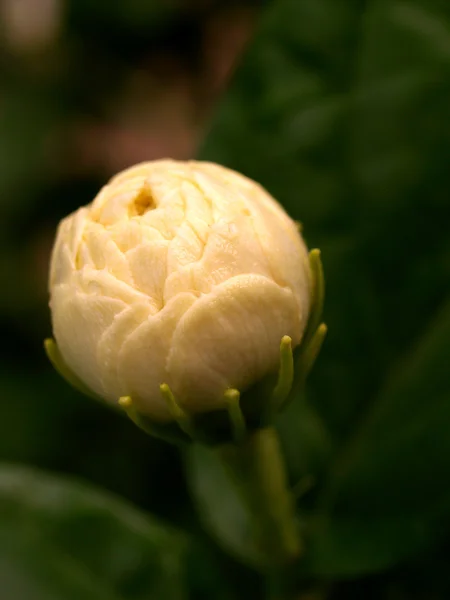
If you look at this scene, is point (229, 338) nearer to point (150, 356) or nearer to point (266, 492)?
point (150, 356)

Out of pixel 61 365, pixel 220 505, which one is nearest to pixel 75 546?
pixel 220 505

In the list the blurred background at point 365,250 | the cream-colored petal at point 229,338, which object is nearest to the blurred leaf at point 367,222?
the blurred background at point 365,250

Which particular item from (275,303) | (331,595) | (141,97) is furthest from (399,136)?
(141,97)

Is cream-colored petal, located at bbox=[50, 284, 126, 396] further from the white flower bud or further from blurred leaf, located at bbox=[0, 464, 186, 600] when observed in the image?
blurred leaf, located at bbox=[0, 464, 186, 600]

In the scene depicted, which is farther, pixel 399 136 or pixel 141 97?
pixel 141 97

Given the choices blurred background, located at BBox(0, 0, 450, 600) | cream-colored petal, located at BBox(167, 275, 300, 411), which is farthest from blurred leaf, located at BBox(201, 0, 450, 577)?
cream-colored petal, located at BBox(167, 275, 300, 411)

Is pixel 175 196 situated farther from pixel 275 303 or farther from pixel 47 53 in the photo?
pixel 47 53

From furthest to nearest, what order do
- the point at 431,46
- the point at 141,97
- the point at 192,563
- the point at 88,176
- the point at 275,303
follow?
the point at 141,97 → the point at 88,176 → the point at 192,563 → the point at 431,46 → the point at 275,303

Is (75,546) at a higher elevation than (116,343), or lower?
lower
